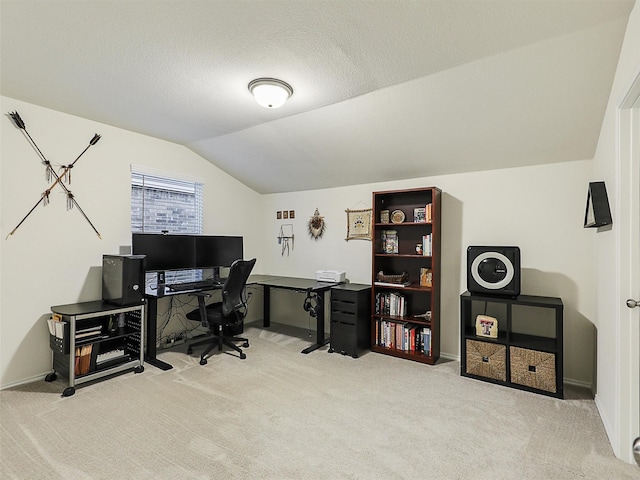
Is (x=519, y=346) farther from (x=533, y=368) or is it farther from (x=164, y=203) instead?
(x=164, y=203)

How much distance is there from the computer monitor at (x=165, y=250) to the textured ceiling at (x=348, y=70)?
1.15m

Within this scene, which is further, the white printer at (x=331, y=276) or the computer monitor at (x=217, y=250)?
the white printer at (x=331, y=276)

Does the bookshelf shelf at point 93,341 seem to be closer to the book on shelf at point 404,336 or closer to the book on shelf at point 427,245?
the book on shelf at point 404,336

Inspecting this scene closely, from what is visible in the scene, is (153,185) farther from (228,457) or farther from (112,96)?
(228,457)

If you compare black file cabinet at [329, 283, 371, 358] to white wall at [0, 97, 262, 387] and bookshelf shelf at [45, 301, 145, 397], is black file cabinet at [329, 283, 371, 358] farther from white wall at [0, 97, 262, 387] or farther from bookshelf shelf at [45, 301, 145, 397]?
white wall at [0, 97, 262, 387]

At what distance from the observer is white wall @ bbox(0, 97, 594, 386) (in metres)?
2.82

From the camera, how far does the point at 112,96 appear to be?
2.76 metres

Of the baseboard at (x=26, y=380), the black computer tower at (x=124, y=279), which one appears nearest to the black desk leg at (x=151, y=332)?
the black computer tower at (x=124, y=279)

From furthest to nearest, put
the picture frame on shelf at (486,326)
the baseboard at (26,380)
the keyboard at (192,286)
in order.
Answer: the keyboard at (192,286) < the picture frame on shelf at (486,326) < the baseboard at (26,380)

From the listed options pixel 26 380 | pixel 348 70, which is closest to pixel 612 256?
pixel 348 70

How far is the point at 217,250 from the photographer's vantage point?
13.9 feet

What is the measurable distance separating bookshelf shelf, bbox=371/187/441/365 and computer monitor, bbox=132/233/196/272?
83.9 inches

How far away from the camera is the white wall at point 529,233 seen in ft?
9.56

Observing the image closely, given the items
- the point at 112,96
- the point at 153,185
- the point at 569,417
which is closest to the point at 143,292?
the point at 153,185
